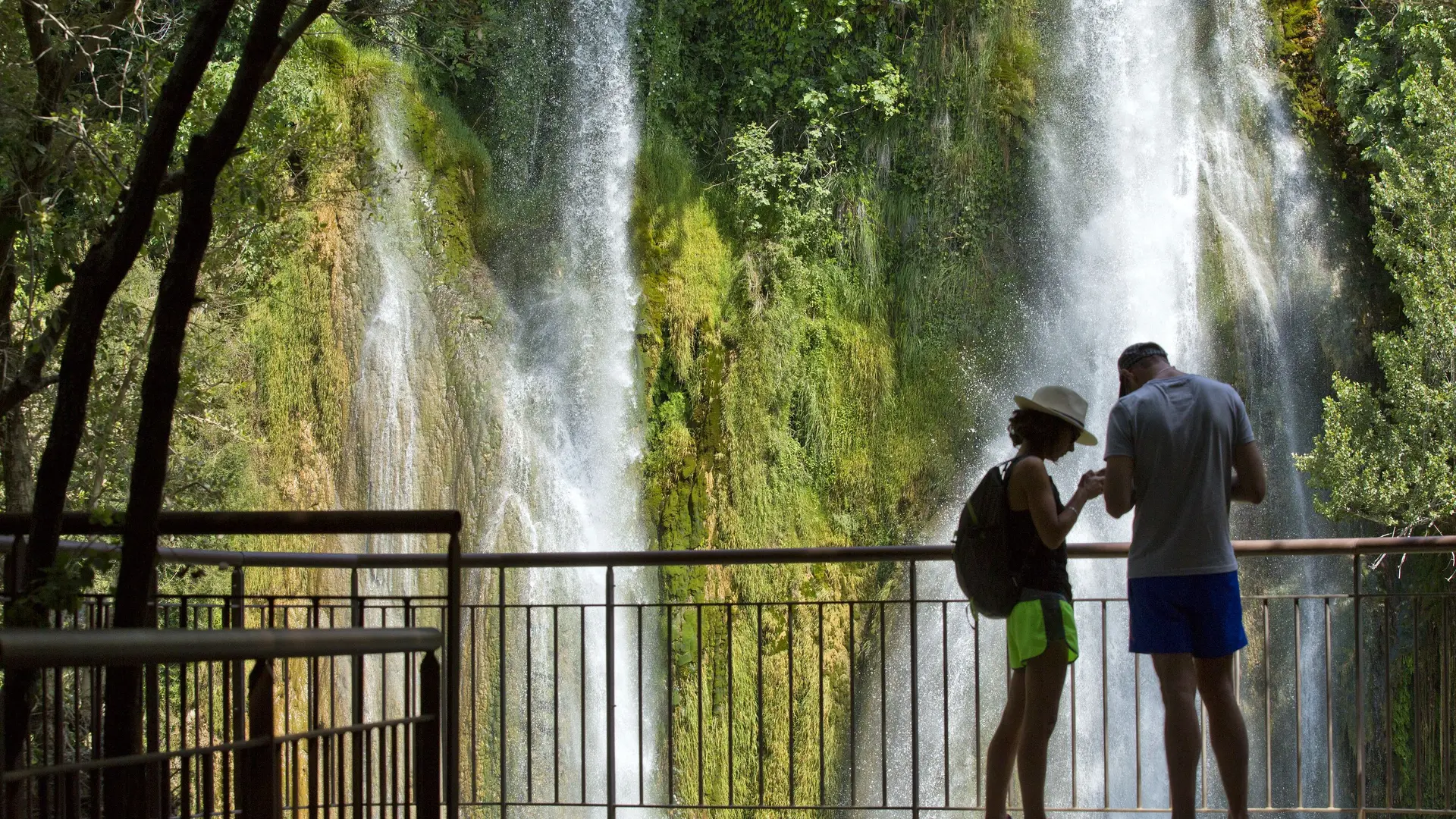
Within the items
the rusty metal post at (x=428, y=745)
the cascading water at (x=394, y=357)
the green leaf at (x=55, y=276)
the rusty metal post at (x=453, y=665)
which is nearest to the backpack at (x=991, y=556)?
the rusty metal post at (x=453, y=665)

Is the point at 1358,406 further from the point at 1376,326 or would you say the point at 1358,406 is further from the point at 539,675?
the point at 539,675

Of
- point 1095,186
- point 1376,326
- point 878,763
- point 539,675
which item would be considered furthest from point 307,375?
point 1376,326

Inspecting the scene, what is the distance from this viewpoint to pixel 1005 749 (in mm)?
4082

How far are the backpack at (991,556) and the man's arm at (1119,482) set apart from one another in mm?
289

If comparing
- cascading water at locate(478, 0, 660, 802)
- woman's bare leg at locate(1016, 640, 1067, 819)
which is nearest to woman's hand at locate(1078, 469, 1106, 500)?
woman's bare leg at locate(1016, 640, 1067, 819)

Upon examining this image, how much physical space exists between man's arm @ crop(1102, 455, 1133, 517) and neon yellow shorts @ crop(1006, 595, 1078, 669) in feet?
1.06

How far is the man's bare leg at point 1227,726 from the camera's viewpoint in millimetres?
3893

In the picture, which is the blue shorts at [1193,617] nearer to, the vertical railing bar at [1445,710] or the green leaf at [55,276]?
the vertical railing bar at [1445,710]

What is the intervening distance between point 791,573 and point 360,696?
11.0 meters

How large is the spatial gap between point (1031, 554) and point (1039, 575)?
0.06 m

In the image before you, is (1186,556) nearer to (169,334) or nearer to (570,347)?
(169,334)

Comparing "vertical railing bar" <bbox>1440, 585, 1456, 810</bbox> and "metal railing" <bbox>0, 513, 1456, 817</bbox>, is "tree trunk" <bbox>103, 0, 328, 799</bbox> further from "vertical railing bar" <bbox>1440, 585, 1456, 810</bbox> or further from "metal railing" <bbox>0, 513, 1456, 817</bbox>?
"metal railing" <bbox>0, 513, 1456, 817</bbox>

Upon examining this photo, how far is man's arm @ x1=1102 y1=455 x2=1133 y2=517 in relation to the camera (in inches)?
155

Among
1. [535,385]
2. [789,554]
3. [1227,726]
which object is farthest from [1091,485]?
[535,385]
